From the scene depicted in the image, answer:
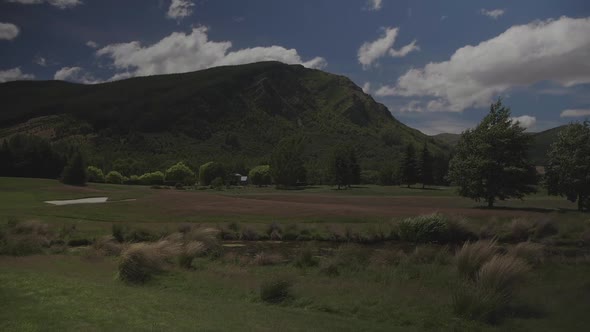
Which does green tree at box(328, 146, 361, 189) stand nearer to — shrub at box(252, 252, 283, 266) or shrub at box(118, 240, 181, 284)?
shrub at box(252, 252, 283, 266)

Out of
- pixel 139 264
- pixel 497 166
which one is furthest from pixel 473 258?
pixel 497 166

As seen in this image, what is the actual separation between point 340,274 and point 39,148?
4611 inches

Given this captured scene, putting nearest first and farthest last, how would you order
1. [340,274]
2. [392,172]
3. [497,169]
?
[340,274]
[497,169]
[392,172]

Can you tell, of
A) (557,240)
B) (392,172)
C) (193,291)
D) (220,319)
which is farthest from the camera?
(392,172)

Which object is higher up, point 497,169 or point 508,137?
point 508,137

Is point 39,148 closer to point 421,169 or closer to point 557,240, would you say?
point 421,169

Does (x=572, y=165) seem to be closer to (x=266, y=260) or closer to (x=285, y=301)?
(x=266, y=260)

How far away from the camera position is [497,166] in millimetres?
43812

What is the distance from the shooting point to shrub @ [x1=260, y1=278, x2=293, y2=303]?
12070mm

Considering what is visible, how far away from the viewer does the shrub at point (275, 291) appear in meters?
12.1

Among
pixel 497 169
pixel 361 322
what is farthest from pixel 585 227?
pixel 361 322

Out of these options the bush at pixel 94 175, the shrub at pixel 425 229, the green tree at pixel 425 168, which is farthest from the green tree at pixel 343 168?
the shrub at pixel 425 229

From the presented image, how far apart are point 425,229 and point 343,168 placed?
8172cm

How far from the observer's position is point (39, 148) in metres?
110
